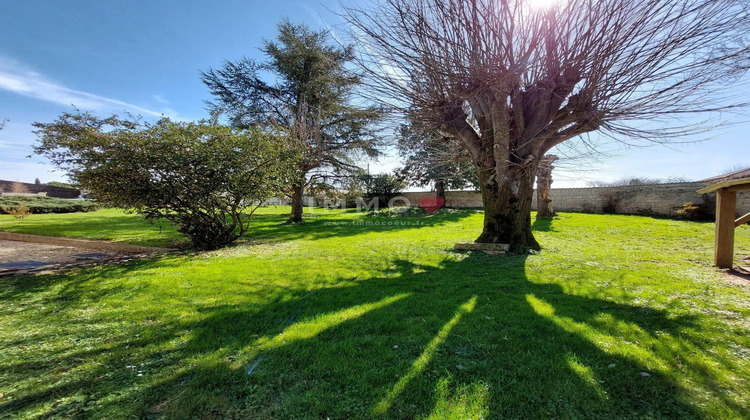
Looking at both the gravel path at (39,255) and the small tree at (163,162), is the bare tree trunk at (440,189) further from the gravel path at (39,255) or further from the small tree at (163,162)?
the gravel path at (39,255)

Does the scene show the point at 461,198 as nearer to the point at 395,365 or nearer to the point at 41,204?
the point at 395,365

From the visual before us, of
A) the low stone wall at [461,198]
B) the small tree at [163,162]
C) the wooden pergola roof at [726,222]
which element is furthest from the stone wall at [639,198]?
the small tree at [163,162]

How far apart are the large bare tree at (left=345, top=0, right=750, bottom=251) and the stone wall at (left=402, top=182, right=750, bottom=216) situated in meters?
10.7

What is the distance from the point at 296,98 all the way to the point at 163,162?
932 cm

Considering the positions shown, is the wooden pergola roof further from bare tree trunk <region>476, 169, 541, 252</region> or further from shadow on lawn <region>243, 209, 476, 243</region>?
shadow on lawn <region>243, 209, 476, 243</region>

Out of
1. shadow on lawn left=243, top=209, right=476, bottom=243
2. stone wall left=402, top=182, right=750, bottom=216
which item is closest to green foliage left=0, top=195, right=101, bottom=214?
shadow on lawn left=243, top=209, right=476, bottom=243

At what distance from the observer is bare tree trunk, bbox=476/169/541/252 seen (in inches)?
243

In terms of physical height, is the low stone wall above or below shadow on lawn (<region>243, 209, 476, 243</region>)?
above

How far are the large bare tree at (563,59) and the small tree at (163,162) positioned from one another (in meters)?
3.49

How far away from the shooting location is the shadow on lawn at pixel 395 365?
1526 mm

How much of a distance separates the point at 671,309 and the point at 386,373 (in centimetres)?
331

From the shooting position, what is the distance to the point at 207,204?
630cm

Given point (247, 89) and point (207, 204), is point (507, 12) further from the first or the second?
point (247, 89)

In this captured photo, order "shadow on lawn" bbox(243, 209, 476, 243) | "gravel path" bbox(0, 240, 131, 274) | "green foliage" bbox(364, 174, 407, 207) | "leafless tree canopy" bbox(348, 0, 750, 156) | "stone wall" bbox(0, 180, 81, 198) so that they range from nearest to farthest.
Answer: "leafless tree canopy" bbox(348, 0, 750, 156) → "gravel path" bbox(0, 240, 131, 274) → "shadow on lawn" bbox(243, 209, 476, 243) → "green foliage" bbox(364, 174, 407, 207) → "stone wall" bbox(0, 180, 81, 198)
